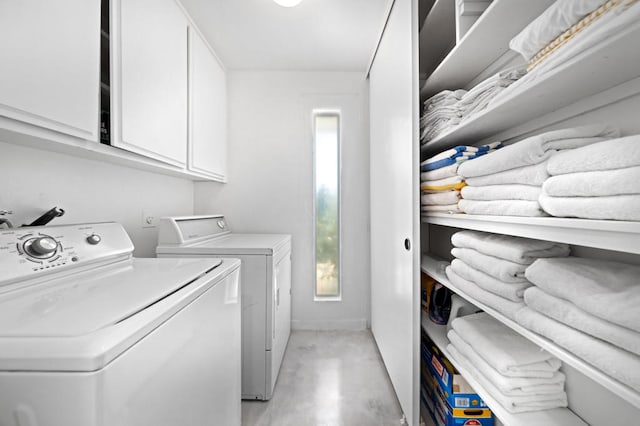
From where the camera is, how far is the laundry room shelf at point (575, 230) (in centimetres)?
51

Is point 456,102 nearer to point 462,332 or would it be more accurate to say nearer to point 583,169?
point 583,169

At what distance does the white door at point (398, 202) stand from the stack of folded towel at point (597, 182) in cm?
64

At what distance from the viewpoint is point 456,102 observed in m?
1.31

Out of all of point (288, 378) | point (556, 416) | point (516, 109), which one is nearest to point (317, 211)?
point (288, 378)

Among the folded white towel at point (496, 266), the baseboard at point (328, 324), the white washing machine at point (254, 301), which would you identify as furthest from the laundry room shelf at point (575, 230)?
the baseboard at point (328, 324)

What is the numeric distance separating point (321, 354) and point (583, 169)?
210 centimetres

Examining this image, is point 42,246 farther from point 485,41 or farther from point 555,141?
point 485,41

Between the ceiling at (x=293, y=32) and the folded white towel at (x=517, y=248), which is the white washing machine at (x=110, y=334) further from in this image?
the ceiling at (x=293, y=32)

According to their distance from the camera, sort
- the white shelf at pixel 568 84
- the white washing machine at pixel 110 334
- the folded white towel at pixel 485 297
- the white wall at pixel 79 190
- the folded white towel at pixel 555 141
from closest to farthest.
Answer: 1. the white washing machine at pixel 110 334
2. the white shelf at pixel 568 84
3. the folded white towel at pixel 555 141
4. the folded white towel at pixel 485 297
5. the white wall at pixel 79 190

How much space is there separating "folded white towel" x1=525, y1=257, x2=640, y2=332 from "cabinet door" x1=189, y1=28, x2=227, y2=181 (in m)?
1.93

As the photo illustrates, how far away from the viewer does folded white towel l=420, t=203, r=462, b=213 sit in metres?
1.20

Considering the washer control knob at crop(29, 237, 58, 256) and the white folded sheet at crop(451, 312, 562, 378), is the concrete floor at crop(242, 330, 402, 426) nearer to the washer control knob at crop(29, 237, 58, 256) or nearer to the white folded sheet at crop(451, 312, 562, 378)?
the white folded sheet at crop(451, 312, 562, 378)

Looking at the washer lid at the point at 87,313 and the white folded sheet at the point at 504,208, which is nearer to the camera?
the washer lid at the point at 87,313

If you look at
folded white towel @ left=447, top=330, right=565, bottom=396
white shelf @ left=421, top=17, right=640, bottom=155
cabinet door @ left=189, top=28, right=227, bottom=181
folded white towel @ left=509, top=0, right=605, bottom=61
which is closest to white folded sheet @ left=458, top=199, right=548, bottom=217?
white shelf @ left=421, top=17, right=640, bottom=155
